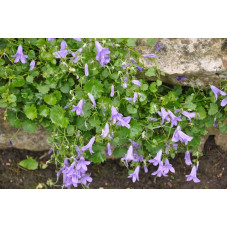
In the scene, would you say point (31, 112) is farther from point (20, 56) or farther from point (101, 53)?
point (101, 53)

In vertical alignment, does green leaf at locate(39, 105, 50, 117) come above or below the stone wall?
below

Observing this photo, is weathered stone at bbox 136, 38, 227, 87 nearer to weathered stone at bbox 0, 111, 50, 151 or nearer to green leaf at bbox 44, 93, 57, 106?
green leaf at bbox 44, 93, 57, 106

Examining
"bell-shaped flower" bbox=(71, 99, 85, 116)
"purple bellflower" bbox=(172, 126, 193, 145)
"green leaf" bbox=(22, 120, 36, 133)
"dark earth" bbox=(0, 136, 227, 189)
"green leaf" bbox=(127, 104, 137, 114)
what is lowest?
"dark earth" bbox=(0, 136, 227, 189)

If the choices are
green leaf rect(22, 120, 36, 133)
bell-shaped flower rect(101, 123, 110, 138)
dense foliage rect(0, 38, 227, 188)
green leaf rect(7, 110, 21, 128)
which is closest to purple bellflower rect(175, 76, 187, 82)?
dense foliage rect(0, 38, 227, 188)

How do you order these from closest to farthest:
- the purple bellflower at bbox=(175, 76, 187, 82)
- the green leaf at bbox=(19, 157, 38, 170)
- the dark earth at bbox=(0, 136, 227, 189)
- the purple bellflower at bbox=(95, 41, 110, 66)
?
the purple bellflower at bbox=(95, 41, 110, 66)
the purple bellflower at bbox=(175, 76, 187, 82)
the dark earth at bbox=(0, 136, 227, 189)
the green leaf at bbox=(19, 157, 38, 170)

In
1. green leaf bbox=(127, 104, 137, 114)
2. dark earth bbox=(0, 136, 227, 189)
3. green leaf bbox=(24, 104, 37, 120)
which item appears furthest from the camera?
dark earth bbox=(0, 136, 227, 189)

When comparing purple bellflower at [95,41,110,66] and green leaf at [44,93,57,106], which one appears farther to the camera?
green leaf at [44,93,57,106]

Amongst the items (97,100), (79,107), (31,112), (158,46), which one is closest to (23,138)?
(31,112)
